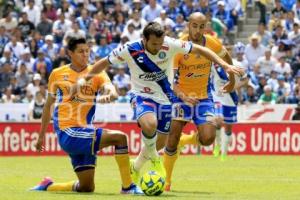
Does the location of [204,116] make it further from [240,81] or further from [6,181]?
[240,81]

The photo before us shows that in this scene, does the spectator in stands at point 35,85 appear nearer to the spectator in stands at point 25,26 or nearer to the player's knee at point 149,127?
the spectator in stands at point 25,26

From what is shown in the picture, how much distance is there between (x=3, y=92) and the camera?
99.4 feet

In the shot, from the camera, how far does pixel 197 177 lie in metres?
18.0

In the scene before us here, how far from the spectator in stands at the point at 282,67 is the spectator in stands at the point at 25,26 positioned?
824 cm

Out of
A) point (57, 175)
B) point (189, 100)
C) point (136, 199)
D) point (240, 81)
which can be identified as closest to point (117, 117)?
point (240, 81)

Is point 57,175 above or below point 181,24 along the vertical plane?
below

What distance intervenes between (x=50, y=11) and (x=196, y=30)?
62.0ft

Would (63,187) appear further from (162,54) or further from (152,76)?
(162,54)

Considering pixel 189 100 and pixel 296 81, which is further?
pixel 296 81

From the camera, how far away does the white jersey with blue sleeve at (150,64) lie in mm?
14086

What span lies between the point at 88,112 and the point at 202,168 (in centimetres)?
642

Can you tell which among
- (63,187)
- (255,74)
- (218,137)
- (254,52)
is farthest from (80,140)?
(254,52)

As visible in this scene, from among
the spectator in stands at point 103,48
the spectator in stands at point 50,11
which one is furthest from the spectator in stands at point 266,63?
the spectator in stands at point 50,11

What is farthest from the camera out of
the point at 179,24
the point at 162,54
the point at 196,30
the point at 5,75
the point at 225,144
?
the point at 179,24
